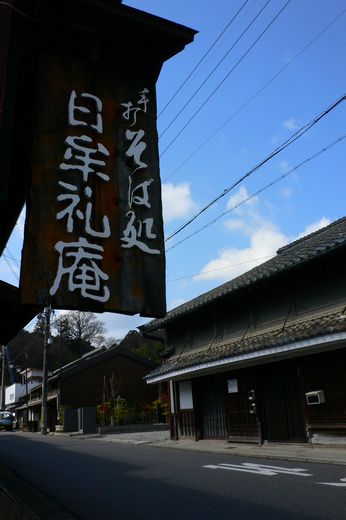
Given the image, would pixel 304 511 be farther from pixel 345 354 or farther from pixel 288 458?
pixel 345 354

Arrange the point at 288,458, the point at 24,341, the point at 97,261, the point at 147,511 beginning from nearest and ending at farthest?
the point at 97,261 < the point at 147,511 < the point at 288,458 < the point at 24,341

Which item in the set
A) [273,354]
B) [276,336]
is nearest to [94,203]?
[273,354]

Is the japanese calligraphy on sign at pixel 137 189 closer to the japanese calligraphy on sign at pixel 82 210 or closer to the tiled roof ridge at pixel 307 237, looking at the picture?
the japanese calligraphy on sign at pixel 82 210

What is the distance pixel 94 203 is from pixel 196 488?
675cm

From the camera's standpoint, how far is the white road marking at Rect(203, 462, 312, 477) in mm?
10523

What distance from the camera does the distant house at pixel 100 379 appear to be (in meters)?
44.8

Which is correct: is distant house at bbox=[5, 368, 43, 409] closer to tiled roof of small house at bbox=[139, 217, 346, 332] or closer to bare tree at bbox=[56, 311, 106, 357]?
bare tree at bbox=[56, 311, 106, 357]

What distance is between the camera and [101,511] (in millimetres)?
7457

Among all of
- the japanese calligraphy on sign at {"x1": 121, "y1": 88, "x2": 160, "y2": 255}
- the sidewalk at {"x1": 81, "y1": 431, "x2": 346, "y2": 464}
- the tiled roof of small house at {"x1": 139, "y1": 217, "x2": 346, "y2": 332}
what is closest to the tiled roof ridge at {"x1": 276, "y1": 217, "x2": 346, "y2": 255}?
the tiled roof of small house at {"x1": 139, "y1": 217, "x2": 346, "y2": 332}

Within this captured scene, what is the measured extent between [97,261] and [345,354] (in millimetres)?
11171

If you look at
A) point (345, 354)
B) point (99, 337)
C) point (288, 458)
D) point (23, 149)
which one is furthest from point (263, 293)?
point (99, 337)

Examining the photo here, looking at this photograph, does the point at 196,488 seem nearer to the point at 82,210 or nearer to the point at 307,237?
the point at 82,210

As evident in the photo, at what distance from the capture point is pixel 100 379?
45.8 meters

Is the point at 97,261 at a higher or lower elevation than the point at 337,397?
higher
